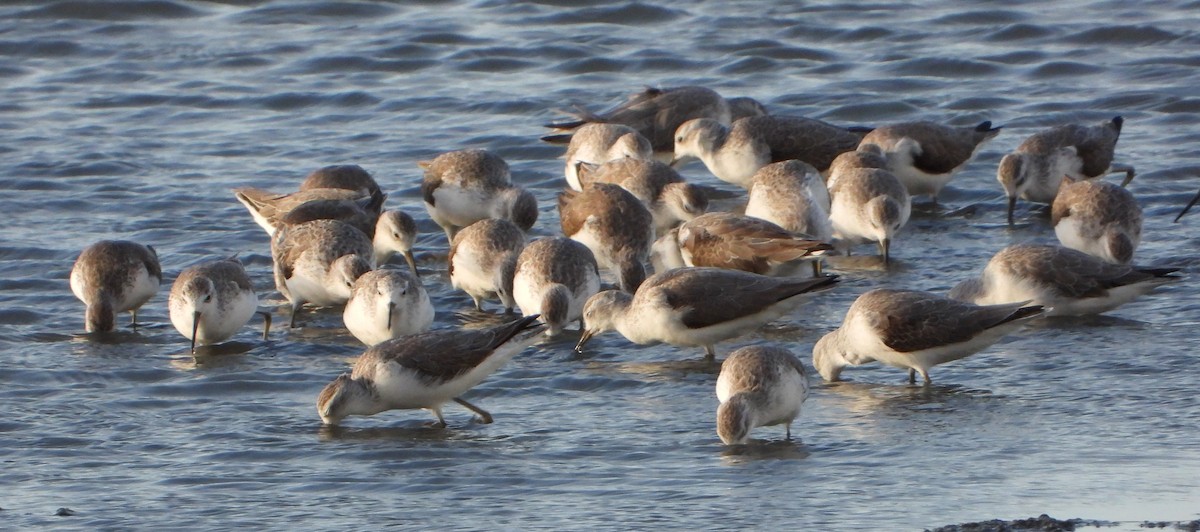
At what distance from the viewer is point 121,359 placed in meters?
11.0

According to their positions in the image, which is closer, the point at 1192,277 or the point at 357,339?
the point at 357,339

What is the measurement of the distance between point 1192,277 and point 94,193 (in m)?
8.74


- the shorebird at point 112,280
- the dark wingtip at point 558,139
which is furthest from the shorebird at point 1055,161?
the shorebird at point 112,280

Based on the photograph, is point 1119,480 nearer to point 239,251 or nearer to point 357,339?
point 357,339

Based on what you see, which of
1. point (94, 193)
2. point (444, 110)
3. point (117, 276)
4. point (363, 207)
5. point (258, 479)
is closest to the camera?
point (258, 479)

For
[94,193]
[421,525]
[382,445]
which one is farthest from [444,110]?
[421,525]

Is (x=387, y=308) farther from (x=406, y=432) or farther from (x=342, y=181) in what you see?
(x=342, y=181)

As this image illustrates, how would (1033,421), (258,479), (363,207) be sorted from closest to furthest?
(258,479) < (1033,421) < (363,207)

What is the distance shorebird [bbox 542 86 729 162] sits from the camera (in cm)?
1720

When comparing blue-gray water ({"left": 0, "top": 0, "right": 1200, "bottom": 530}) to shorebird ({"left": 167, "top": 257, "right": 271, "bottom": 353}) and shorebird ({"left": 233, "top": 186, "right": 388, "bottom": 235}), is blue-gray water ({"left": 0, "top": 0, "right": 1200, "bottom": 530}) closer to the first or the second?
shorebird ({"left": 167, "top": 257, "right": 271, "bottom": 353})

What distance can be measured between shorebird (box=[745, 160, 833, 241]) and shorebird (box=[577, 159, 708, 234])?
0.45 metres

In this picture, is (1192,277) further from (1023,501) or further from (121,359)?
(121,359)

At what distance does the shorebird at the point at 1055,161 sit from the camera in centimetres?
1462

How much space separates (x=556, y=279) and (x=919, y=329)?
2.75 m
